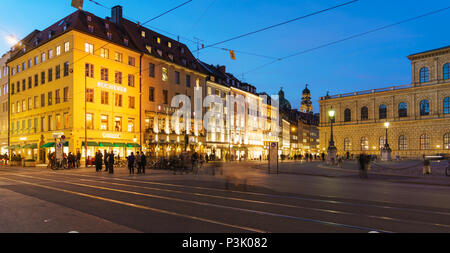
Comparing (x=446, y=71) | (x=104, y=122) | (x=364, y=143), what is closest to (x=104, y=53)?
(x=104, y=122)

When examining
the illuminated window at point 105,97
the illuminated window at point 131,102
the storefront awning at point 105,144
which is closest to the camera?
the storefront awning at point 105,144

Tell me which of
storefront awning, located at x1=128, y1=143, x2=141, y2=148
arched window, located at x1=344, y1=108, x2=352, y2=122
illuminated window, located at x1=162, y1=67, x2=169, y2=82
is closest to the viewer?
storefront awning, located at x1=128, y1=143, x2=141, y2=148

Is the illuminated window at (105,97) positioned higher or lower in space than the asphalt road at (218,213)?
higher

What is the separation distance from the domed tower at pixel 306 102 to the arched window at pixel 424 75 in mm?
97761

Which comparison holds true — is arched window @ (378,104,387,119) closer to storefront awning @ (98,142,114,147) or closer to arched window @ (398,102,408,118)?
arched window @ (398,102,408,118)

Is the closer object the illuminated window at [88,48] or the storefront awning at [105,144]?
the illuminated window at [88,48]

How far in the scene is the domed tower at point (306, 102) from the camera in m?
173

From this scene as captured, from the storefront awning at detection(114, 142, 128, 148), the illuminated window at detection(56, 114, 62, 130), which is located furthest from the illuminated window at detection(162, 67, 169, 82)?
the illuminated window at detection(56, 114, 62, 130)

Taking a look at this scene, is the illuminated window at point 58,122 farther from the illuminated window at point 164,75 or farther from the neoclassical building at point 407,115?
the neoclassical building at point 407,115

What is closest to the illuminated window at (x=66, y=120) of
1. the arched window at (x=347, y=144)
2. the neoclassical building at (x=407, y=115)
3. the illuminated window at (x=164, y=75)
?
the illuminated window at (x=164, y=75)

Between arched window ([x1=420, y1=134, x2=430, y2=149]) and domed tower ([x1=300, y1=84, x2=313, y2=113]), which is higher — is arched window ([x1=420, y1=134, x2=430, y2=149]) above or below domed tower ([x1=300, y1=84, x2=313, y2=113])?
below

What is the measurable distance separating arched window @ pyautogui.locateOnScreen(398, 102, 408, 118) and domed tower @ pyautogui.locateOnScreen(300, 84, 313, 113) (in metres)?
96.6

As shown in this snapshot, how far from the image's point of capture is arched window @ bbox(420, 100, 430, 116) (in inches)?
2822
